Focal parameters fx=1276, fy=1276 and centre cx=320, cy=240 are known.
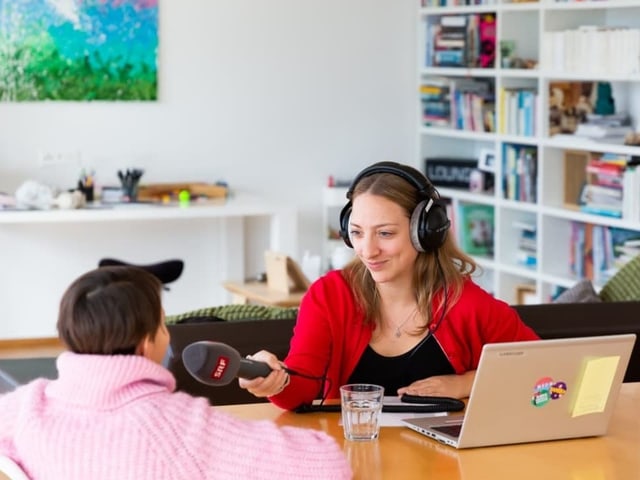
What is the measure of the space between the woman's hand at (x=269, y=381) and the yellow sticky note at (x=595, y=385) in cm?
53

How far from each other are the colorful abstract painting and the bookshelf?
159 centimetres

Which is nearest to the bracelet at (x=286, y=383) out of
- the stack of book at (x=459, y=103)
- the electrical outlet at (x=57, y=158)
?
the electrical outlet at (x=57, y=158)

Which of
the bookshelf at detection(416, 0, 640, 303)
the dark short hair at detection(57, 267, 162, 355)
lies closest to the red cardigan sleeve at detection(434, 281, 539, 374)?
the dark short hair at detection(57, 267, 162, 355)

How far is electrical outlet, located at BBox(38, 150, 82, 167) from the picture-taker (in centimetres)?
638

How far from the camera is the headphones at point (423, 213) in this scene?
261 centimetres

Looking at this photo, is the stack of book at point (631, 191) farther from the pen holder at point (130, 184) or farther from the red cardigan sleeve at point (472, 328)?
the red cardigan sleeve at point (472, 328)

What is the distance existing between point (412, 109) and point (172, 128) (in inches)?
56.6

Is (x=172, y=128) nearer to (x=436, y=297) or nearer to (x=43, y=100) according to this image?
(x=43, y=100)

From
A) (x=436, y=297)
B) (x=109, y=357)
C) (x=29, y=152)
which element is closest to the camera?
(x=109, y=357)

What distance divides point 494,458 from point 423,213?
637 millimetres

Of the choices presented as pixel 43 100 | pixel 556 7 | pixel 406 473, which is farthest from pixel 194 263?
pixel 406 473

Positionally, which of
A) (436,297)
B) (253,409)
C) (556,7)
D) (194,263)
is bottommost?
(194,263)

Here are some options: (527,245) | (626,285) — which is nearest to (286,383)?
(626,285)

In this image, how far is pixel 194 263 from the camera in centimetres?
675
